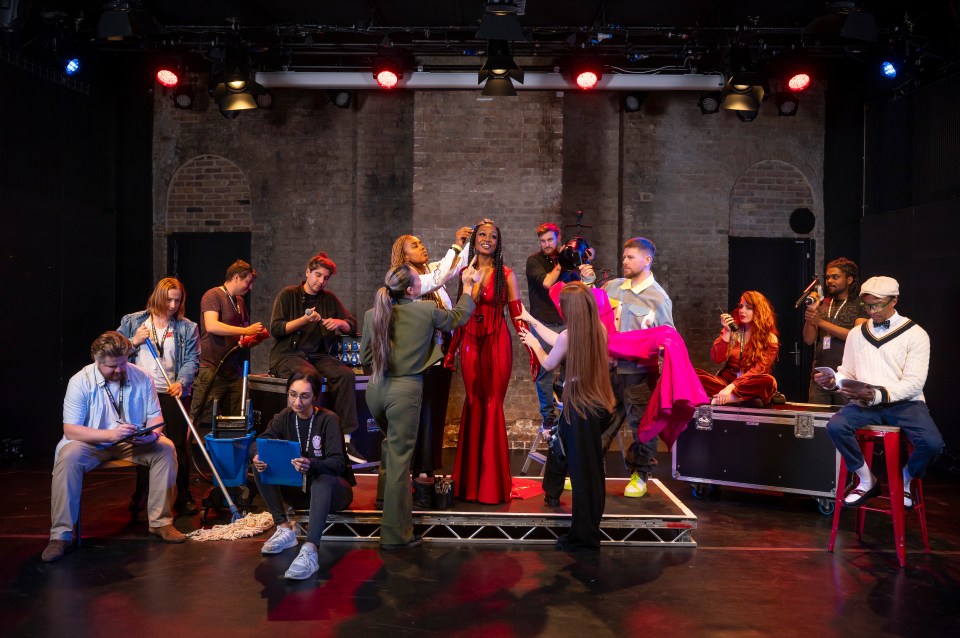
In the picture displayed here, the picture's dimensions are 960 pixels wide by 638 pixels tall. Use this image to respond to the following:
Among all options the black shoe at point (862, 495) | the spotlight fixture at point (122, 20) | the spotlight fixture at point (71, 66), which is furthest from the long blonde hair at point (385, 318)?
the spotlight fixture at point (71, 66)

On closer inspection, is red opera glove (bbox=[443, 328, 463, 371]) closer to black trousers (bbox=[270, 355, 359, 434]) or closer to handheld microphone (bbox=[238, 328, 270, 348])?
black trousers (bbox=[270, 355, 359, 434])

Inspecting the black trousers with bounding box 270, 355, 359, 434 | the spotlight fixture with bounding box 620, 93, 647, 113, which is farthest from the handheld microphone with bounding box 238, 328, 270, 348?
the spotlight fixture with bounding box 620, 93, 647, 113

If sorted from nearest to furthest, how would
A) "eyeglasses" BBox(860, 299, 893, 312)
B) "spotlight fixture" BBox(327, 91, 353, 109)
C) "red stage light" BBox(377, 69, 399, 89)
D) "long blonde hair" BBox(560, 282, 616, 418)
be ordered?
"long blonde hair" BBox(560, 282, 616, 418), "eyeglasses" BBox(860, 299, 893, 312), "red stage light" BBox(377, 69, 399, 89), "spotlight fixture" BBox(327, 91, 353, 109)

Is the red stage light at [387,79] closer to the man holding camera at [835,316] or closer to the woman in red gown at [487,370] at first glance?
the woman in red gown at [487,370]

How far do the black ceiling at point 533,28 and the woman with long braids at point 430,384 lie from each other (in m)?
3.30

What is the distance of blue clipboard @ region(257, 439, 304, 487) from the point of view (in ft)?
15.6

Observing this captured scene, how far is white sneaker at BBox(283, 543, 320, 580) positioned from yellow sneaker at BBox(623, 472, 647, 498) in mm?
2224

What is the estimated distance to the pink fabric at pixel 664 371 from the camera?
550 centimetres

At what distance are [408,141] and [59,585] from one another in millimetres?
6499

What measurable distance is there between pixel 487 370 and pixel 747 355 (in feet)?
7.63

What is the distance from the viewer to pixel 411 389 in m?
5.00

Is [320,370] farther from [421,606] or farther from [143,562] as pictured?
[421,606]

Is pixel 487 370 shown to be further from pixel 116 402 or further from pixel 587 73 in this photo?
pixel 587 73

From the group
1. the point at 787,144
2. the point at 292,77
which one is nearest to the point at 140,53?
the point at 292,77
